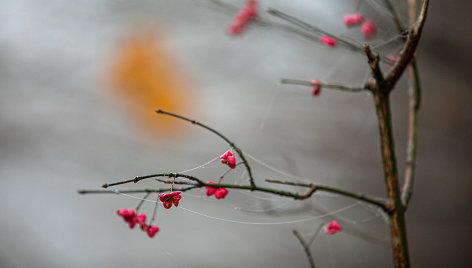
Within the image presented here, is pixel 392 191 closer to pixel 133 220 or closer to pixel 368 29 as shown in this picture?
pixel 133 220

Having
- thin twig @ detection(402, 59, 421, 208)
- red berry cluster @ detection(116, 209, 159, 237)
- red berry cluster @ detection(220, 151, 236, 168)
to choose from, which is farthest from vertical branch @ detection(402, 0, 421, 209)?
red berry cluster @ detection(116, 209, 159, 237)

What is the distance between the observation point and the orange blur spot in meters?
2.10

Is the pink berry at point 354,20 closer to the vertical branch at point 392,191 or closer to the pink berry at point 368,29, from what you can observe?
the pink berry at point 368,29

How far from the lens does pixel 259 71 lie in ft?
6.08

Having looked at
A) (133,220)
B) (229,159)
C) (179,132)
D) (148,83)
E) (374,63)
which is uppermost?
(374,63)

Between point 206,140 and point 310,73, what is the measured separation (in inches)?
25.4

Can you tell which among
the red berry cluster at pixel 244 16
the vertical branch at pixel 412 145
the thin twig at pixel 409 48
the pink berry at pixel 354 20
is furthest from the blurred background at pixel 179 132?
the thin twig at pixel 409 48

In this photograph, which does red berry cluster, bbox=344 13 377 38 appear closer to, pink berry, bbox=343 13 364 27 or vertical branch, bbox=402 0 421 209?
pink berry, bbox=343 13 364 27

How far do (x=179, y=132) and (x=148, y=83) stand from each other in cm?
41

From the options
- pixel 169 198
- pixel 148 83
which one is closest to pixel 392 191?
pixel 169 198

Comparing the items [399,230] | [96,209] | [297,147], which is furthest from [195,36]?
[399,230]

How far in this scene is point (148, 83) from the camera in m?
2.23

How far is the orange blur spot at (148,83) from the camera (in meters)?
2.10

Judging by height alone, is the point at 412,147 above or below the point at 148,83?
above
